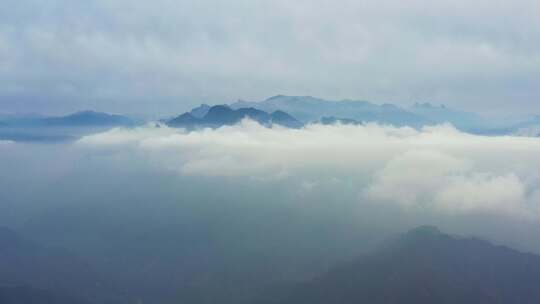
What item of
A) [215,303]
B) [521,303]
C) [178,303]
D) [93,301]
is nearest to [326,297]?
[215,303]

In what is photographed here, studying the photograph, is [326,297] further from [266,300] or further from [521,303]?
[521,303]

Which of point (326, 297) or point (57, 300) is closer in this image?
point (57, 300)

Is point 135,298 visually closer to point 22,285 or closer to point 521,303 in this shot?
point 22,285

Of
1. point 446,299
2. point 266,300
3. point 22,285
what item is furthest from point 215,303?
point 446,299

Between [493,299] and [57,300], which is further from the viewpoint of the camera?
[493,299]

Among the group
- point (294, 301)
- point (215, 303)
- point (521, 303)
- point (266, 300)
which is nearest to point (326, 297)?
point (294, 301)

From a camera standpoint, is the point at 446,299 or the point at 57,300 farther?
the point at 446,299

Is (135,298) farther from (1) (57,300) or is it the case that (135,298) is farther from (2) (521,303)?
(2) (521,303)
